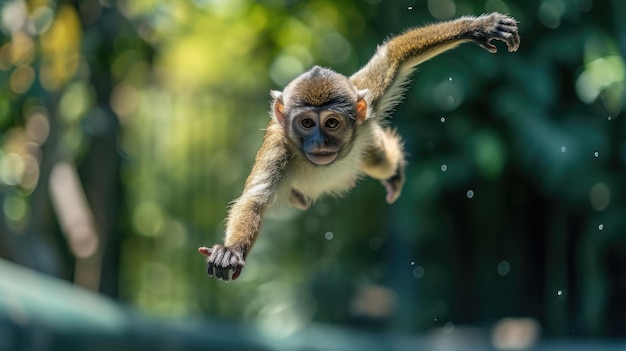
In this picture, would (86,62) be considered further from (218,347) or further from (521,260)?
(521,260)

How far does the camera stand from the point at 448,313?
9508 millimetres

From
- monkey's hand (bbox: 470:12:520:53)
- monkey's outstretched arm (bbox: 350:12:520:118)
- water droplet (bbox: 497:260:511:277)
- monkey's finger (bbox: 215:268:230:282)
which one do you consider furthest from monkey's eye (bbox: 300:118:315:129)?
water droplet (bbox: 497:260:511:277)

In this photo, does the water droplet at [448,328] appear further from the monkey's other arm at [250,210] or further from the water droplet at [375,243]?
the monkey's other arm at [250,210]

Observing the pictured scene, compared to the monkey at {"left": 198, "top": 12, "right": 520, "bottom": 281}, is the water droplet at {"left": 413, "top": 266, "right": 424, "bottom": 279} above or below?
above

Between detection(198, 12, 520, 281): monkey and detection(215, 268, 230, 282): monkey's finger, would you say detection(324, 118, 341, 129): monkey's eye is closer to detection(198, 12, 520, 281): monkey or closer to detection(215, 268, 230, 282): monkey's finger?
detection(198, 12, 520, 281): monkey

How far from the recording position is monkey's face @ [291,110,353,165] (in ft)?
12.5

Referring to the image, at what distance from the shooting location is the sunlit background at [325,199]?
7.67 m

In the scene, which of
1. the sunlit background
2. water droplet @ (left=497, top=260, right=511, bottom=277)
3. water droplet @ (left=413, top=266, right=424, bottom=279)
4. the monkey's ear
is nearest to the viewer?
the monkey's ear

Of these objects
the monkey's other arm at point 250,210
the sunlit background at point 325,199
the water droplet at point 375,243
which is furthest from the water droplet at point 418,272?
the monkey's other arm at point 250,210

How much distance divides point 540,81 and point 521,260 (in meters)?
2.40

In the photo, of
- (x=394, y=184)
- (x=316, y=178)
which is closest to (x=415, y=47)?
(x=316, y=178)

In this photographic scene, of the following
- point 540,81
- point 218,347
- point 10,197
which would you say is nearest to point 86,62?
point 10,197

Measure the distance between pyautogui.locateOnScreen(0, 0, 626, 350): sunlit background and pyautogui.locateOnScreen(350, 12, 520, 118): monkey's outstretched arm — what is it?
3.21 m

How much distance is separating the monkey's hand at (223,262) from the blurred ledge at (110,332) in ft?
13.0
